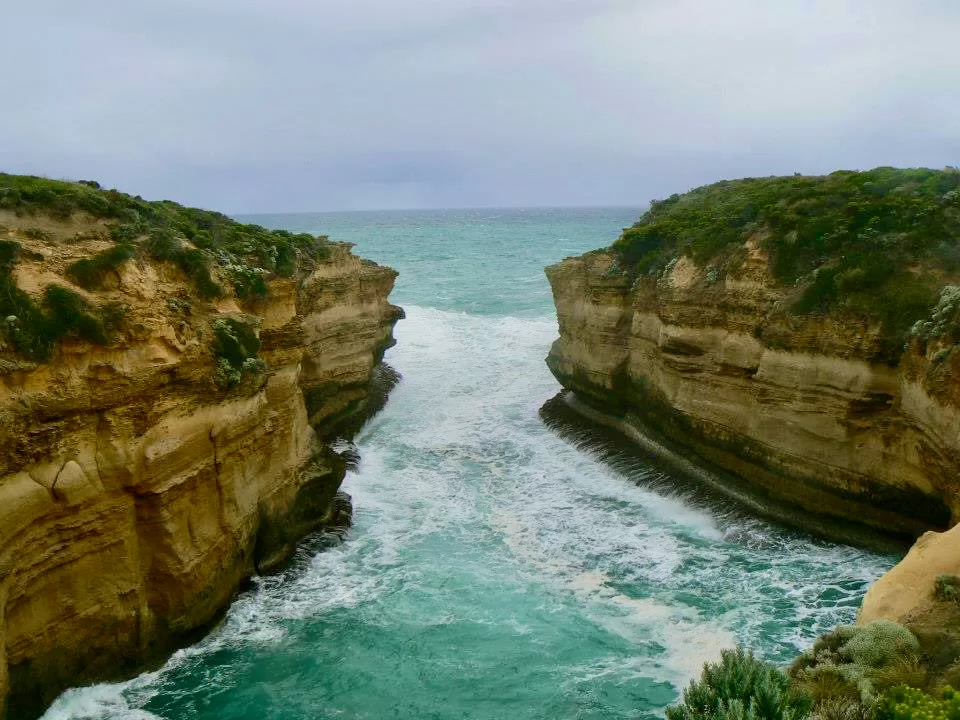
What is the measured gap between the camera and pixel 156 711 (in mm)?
10836

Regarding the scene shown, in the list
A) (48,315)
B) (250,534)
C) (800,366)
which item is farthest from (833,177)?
(48,315)

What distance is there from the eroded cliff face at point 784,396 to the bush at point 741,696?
712 cm

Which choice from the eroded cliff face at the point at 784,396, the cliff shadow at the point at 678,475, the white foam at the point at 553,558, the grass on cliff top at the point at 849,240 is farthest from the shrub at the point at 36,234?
the grass on cliff top at the point at 849,240

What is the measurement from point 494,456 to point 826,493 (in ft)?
28.5

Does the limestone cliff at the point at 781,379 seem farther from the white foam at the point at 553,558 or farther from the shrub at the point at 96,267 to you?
the shrub at the point at 96,267

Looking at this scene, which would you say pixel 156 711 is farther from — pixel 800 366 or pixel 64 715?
pixel 800 366

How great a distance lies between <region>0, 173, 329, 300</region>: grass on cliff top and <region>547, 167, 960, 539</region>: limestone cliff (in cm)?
938

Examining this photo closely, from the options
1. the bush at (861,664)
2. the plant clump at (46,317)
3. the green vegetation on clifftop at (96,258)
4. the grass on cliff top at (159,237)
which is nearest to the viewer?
the bush at (861,664)

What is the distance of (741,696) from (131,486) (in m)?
8.66

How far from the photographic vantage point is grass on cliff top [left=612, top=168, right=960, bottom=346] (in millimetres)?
15177

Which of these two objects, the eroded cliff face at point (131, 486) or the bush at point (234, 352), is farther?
the bush at point (234, 352)

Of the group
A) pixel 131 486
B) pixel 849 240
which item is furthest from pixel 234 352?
pixel 849 240

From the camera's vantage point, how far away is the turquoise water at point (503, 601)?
11133 millimetres

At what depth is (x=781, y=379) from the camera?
16.0m
